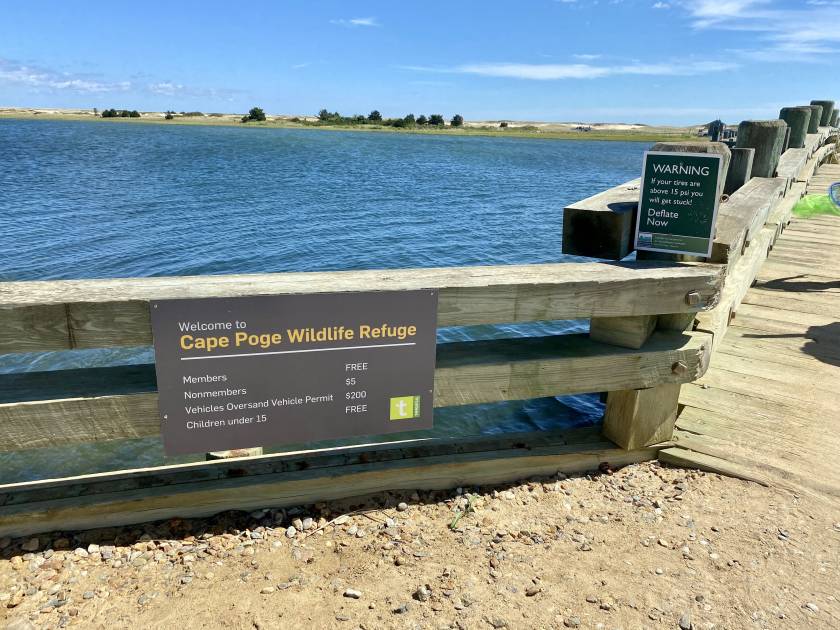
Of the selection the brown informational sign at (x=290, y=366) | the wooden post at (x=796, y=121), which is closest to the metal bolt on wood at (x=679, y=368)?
the brown informational sign at (x=290, y=366)

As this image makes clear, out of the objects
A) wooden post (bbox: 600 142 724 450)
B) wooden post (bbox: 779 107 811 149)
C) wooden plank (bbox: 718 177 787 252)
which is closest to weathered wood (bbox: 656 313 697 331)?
wooden post (bbox: 600 142 724 450)

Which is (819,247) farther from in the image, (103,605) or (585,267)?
(103,605)

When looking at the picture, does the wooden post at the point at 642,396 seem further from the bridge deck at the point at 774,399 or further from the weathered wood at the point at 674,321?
the bridge deck at the point at 774,399

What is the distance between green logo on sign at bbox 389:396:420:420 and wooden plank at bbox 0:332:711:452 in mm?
142

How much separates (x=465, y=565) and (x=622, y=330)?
5.80ft

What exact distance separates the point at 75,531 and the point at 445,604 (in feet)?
6.77

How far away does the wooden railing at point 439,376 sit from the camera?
3086mm

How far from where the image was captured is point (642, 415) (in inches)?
165

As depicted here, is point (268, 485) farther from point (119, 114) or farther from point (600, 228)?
point (119, 114)

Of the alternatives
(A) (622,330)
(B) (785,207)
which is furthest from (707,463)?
(B) (785,207)

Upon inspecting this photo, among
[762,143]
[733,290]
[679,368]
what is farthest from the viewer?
[762,143]

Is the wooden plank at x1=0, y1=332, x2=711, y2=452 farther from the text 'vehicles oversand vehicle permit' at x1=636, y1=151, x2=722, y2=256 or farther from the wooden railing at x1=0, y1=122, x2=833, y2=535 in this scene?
the text 'vehicles oversand vehicle permit' at x1=636, y1=151, x2=722, y2=256

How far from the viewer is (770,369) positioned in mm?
5516

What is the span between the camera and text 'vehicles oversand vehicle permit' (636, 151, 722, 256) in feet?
12.5
